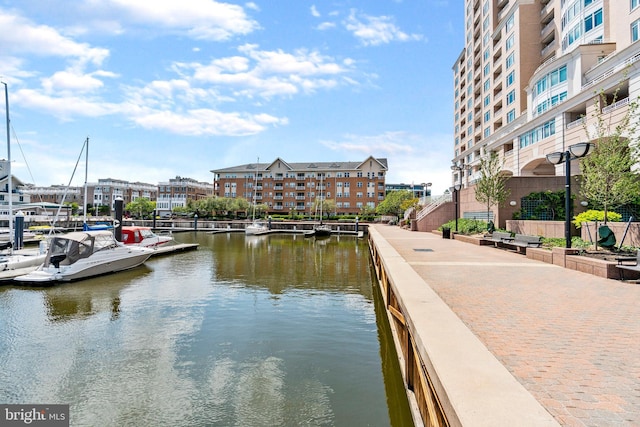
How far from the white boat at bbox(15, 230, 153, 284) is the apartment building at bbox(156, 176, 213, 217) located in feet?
350

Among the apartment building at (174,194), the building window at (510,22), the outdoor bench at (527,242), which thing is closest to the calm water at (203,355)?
the outdoor bench at (527,242)

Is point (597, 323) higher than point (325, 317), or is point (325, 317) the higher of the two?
point (597, 323)

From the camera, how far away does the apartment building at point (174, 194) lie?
12725 cm

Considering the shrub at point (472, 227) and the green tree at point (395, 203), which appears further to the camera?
the green tree at point (395, 203)

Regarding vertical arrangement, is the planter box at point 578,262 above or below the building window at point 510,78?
below

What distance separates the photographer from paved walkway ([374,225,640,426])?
140 inches

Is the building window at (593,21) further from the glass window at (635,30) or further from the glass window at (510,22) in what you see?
the glass window at (510,22)

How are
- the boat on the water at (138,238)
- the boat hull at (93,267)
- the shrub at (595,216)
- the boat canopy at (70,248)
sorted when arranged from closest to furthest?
the shrub at (595,216) → the boat hull at (93,267) → the boat canopy at (70,248) → the boat on the water at (138,238)

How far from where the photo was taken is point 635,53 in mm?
26359

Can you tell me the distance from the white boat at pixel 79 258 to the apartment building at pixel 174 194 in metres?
107

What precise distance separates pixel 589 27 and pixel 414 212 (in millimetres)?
25318

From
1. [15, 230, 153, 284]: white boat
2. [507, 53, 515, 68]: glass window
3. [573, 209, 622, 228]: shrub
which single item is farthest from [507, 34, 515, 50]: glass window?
[15, 230, 153, 284]: white boat

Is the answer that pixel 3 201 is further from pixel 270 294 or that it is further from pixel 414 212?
pixel 270 294

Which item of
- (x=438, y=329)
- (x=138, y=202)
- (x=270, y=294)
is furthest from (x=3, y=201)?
(x=438, y=329)
